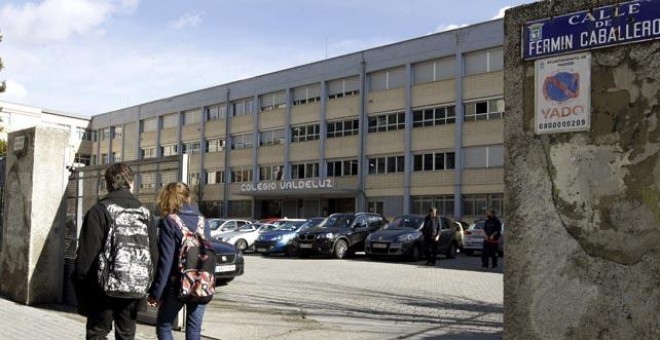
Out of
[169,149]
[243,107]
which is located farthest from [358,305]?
[169,149]

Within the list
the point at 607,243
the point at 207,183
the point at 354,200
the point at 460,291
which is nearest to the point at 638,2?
the point at 607,243

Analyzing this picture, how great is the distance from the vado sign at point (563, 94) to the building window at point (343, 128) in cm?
4299

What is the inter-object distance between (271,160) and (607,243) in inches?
1986

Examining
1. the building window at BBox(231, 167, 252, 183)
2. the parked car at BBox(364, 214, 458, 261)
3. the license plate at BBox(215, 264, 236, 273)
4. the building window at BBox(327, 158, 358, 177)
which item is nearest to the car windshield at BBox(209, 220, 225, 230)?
the parked car at BBox(364, 214, 458, 261)

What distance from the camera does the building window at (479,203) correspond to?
131ft

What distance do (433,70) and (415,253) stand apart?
24.6 meters

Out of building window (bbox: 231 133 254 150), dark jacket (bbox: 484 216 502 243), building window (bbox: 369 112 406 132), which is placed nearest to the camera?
dark jacket (bbox: 484 216 502 243)

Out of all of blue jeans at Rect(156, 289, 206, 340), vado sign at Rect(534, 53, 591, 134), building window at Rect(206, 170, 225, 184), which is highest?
building window at Rect(206, 170, 225, 184)

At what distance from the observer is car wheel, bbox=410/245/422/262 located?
68.2ft

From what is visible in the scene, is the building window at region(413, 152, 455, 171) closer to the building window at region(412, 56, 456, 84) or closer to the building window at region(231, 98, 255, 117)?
the building window at region(412, 56, 456, 84)

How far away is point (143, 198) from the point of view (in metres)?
9.69

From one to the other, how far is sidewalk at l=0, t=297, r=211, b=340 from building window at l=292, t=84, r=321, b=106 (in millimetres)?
41265

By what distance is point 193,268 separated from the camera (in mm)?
5457

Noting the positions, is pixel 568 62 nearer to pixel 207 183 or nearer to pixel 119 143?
pixel 207 183
